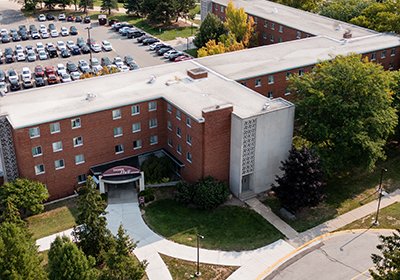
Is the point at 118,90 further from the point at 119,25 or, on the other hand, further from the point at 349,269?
the point at 119,25

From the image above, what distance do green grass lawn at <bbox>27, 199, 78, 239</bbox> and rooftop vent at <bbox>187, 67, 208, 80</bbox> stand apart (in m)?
19.8

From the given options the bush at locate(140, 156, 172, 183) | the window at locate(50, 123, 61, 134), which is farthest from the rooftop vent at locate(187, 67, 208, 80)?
the window at locate(50, 123, 61, 134)

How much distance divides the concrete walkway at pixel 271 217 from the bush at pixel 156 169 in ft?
30.6

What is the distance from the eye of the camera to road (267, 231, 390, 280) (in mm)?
46031

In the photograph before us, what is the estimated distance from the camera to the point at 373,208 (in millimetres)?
55125

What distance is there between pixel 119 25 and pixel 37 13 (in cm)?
2538

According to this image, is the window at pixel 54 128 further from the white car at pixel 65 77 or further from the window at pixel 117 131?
the white car at pixel 65 77

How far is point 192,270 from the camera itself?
46250 millimetres

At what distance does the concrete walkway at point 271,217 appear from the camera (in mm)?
51438

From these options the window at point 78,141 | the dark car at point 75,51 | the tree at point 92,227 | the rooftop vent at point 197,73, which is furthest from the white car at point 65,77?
the tree at point 92,227

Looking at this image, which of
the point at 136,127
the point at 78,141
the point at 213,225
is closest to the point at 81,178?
the point at 78,141

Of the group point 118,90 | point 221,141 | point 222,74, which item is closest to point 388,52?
point 222,74

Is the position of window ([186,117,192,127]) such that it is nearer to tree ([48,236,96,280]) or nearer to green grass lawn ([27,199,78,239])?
green grass lawn ([27,199,78,239])

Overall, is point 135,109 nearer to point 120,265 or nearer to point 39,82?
point 120,265
